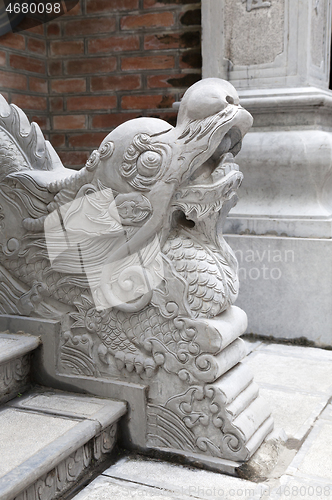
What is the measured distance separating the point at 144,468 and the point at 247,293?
1.39 m

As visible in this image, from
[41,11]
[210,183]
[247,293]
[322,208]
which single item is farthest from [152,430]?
[41,11]

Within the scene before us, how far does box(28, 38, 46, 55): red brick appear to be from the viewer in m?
3.52

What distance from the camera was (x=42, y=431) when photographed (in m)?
1.49

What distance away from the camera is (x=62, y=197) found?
171 centimetres

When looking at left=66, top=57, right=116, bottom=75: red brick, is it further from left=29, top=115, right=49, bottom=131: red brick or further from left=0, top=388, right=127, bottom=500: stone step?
left=0, top=388, right=127, bottom=500: stone step

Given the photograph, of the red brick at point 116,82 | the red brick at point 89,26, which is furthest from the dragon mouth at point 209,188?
the red brick at point 89,26

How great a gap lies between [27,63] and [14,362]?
246 centimetres

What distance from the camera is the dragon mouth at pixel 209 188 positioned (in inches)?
63.0

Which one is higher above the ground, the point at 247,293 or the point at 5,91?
the point at 5,91

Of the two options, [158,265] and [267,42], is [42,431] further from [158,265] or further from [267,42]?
[267,42]

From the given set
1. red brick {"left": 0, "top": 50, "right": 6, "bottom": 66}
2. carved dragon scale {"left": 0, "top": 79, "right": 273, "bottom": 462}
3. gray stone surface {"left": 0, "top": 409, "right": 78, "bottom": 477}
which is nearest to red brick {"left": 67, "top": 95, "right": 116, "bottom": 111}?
red brick {"left": 0, "top": 50, "right": 6, "bottom": 66}

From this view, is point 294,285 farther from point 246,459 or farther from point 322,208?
point 246,459

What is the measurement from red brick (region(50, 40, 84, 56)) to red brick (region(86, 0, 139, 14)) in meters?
0.23

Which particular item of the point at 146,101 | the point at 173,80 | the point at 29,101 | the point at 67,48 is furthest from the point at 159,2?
the point at 29,101
